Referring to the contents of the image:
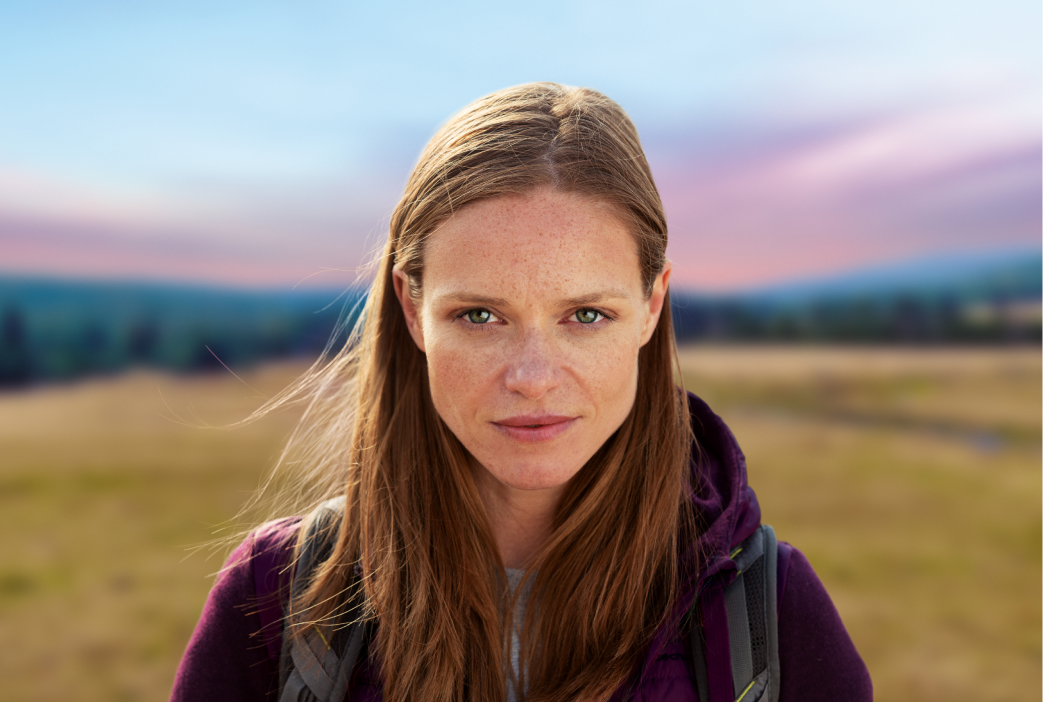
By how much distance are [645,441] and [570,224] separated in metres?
0.75

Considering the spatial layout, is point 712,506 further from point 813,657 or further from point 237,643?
point 237,643

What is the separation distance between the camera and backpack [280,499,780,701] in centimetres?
207

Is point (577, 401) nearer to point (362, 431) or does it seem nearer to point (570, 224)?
point (570, 224)

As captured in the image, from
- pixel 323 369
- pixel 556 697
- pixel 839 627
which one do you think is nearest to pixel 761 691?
pixel 839 627

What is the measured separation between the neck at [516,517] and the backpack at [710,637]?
464 mm

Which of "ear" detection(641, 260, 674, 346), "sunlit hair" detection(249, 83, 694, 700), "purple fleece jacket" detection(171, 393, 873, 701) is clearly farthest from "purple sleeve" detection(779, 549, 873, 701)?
"ear" detection(641, 260, 674, 346)

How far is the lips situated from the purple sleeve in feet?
A: 2.57

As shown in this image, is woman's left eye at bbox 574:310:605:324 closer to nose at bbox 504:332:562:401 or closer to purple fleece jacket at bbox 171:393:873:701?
nose at bbox 504:332:562:401

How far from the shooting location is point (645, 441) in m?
2.37

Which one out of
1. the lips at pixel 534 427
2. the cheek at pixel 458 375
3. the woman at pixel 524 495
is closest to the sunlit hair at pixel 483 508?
the woman at pixel 524 495

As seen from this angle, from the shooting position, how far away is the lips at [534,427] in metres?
2.04

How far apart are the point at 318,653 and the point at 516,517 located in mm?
681

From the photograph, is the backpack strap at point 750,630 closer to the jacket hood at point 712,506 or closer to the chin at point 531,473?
the jacket hood at point 712,506

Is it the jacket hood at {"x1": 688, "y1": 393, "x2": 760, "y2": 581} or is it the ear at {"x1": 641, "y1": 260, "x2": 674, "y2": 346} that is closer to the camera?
the jacket hood at {"x1": 688, "y1": 393, "x2": 760, "y2": 581}
